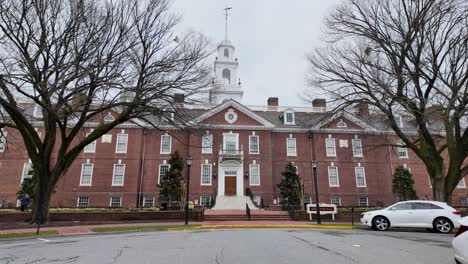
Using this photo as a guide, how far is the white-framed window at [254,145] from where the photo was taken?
29.5 metres

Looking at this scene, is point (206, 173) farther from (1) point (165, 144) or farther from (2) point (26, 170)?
(2) point (26, 170)

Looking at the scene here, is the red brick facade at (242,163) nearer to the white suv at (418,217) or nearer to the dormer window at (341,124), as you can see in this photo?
the dormer window at (341,124)

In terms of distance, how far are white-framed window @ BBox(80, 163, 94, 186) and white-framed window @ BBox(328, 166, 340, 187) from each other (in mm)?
23451

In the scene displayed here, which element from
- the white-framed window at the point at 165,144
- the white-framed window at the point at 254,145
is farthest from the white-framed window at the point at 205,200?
the white-framed window at the point at 254,145

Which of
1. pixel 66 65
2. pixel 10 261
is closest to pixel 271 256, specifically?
pixel 10 261

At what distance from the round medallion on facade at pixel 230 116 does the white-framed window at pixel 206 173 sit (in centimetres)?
502

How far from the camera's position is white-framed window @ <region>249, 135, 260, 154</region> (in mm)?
29483

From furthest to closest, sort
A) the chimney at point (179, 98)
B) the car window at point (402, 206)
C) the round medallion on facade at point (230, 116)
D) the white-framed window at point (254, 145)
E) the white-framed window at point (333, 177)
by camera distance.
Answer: the round medallion on facade at point (230, 116), the white-framed window at point (333, 177), the white-framed window at point (254, 145), the chimney at point (179, 98), the car window at point (402, 206)

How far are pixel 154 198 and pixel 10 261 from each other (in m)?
22.1

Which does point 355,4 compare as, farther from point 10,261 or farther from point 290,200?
point 10,261

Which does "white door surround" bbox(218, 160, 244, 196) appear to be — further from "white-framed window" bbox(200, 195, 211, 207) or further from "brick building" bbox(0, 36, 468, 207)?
"white-framed window" bbox(200, 195, 211, 207)

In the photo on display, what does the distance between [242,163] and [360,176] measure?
1244 centimetres

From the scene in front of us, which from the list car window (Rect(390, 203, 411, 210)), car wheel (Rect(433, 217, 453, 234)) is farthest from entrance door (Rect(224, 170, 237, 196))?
car wheel (Rect(433, 217, 453, 234))

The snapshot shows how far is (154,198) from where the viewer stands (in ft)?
92.3
